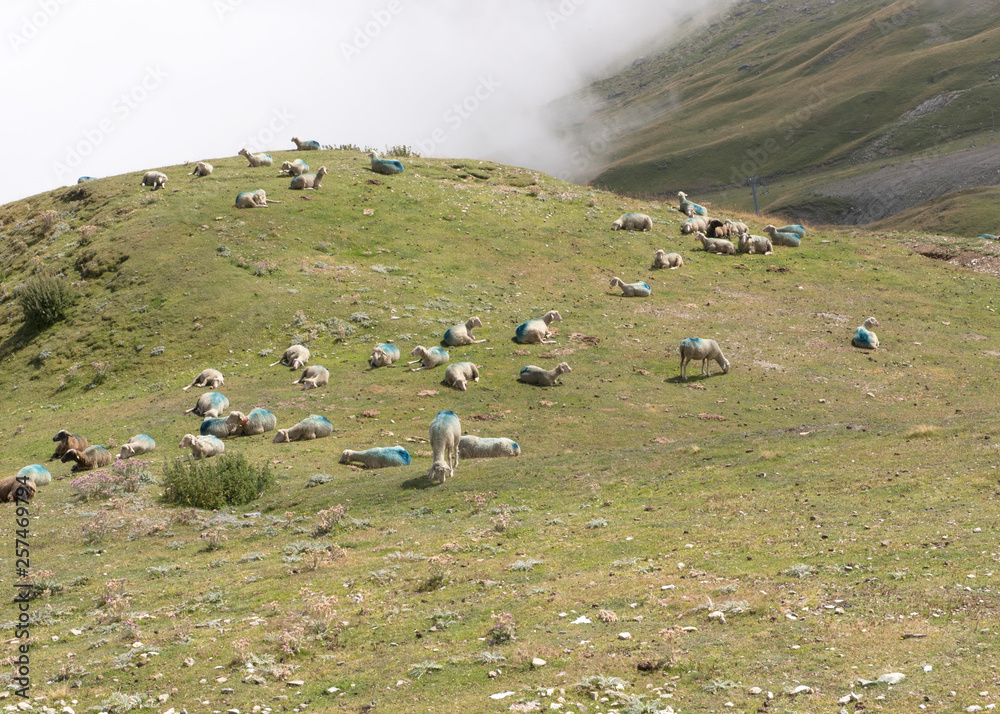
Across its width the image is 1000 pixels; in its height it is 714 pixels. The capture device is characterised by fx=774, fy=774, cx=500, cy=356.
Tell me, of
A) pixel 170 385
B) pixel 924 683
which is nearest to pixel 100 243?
pixel 170 385

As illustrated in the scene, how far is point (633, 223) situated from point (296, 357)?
82.7ft

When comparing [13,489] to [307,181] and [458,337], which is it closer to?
[458,337]

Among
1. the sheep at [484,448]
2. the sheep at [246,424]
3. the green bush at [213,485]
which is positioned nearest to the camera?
the green bush at [213,485]

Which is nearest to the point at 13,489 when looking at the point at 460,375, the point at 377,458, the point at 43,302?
the point at 377,458

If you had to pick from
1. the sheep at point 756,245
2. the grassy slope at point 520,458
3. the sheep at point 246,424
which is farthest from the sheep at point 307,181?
the sheep at point 756,245

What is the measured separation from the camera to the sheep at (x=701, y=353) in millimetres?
29203

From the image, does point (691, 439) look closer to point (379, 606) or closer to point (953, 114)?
point (379, 606)

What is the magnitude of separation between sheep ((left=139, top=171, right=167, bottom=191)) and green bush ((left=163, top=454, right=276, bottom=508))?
32872 millimetres

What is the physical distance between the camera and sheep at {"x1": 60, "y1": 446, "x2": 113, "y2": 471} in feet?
75.6

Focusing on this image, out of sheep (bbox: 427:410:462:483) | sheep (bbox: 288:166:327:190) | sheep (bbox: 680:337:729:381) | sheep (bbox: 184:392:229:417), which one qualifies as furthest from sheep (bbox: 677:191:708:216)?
sheep (bbox: 427:410:462:483)

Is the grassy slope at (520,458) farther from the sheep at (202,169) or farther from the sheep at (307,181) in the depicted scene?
the sheep at (202,169)

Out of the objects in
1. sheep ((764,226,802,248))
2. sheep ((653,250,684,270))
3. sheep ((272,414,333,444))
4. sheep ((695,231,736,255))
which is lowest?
sheep ((272,414,333,444))

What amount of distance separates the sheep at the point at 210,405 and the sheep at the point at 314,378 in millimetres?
2848

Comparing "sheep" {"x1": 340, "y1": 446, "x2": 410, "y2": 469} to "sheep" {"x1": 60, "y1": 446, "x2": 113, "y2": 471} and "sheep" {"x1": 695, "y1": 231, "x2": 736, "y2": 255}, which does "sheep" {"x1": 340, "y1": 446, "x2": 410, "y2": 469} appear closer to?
"sheep" {"x1": 60, "y1": 446, "x2": 113, "y2": 471}
